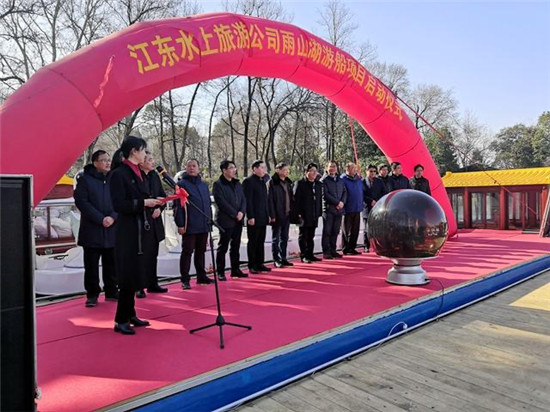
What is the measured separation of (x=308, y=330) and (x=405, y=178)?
17.2ft

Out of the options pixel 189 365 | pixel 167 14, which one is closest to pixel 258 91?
pixel 167 14

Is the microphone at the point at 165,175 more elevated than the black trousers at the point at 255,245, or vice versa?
the microphone at the point at 165,175

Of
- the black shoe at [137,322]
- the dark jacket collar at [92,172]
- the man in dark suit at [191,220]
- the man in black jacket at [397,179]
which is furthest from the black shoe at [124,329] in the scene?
the man in black jacket at [397,179]

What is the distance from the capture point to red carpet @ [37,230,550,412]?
2541 millimetres

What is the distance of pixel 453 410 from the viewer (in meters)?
2.47

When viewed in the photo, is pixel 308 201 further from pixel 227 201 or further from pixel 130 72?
pixel 130 72

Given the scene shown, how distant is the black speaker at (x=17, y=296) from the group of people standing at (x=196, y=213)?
146 cm

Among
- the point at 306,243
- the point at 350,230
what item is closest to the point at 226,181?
the point at 306,243

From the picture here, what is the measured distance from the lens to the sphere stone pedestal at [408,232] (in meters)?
4.71

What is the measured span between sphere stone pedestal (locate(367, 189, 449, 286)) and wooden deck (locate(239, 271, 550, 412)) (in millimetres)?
913

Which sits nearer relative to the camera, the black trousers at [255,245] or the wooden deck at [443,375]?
the wooden deck at [443,375]

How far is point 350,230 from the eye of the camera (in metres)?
7.50

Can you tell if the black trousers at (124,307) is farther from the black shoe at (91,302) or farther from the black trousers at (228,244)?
the black trousers at (228,244)

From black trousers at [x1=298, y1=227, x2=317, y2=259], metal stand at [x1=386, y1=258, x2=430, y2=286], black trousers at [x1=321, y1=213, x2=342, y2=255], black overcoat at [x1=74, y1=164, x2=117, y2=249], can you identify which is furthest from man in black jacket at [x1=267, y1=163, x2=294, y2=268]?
black overcoat at [x1=74, y1=164, x2=117, y2=249]
